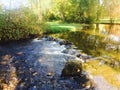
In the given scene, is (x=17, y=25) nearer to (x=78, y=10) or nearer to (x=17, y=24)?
(x=17, y=24)

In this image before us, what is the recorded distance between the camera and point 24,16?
2605cm

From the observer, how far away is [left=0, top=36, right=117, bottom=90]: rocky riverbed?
36.3ft

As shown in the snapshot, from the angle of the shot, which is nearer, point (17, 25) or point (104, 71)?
point (104, 71)

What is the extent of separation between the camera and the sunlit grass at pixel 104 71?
12.3 meters

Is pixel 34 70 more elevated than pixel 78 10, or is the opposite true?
pixel 78 10

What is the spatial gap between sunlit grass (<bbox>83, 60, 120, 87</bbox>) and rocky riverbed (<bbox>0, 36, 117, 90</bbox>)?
135 centimetres

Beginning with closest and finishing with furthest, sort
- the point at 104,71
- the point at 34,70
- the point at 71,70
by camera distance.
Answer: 1. the point at 71,70
2. the point at 34,70
3. the point at 104,71

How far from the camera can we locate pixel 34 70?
1352 cm

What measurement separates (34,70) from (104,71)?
14.7 ft

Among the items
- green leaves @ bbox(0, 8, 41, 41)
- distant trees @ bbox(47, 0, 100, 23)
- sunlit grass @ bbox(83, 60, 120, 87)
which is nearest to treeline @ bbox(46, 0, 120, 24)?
distant trees @ bbox(47, 0, 100, 23)

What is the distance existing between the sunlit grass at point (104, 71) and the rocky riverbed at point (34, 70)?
53.2 inches

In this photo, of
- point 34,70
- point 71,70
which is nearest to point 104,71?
point 71,70

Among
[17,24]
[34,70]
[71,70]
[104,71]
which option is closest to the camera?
[71,70]

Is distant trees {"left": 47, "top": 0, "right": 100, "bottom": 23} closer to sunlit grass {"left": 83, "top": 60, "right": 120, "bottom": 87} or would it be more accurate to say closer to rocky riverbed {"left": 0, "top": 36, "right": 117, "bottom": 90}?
rocky riverbed {"left": 0, "top": 36, "right": 117, "bottom": 90}
